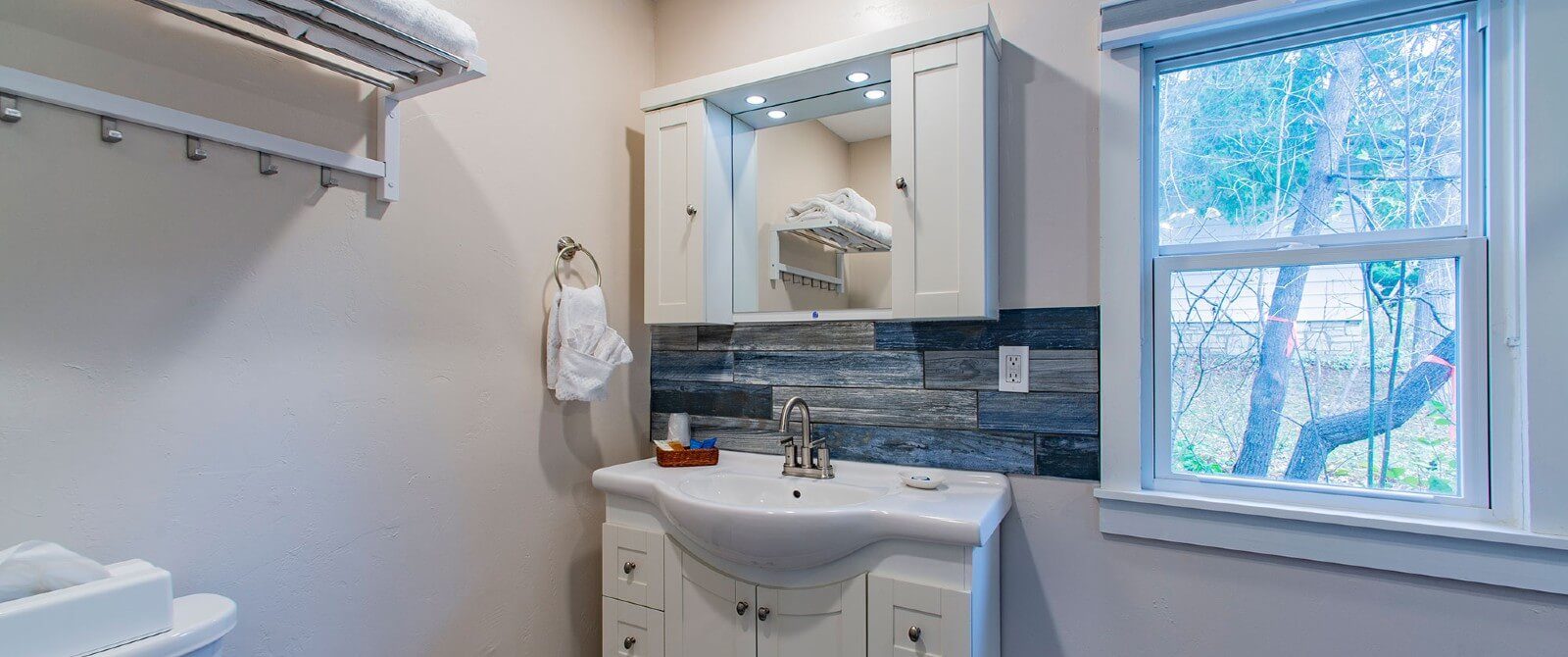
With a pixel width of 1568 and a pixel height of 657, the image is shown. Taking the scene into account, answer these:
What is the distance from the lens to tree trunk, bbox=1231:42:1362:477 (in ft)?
4.52

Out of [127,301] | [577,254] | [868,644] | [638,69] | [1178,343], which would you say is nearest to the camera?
[127,301]

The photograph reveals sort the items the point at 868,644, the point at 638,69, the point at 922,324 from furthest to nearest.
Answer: the point at 638,69 < the point at 922,324 < the point at 868,644

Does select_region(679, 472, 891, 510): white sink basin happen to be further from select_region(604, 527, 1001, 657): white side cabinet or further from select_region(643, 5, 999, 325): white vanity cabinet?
select_region(643, 5, 999, 325): white vanity cabinet

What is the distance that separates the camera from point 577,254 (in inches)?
73.4

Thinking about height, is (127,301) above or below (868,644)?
above

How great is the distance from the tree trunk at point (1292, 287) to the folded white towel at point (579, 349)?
140cm

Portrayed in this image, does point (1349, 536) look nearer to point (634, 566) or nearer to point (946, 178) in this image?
point (946, 178)

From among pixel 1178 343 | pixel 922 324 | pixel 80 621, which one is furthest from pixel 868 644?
pixel 80 621

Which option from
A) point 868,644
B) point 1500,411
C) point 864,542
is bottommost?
point 868,644

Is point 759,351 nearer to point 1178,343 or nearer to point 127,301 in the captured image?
point 1178,343

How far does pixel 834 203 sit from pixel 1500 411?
130 cm

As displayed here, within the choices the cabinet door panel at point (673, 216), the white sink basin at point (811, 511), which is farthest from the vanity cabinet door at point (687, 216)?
the white sink basin at point (811, 511)

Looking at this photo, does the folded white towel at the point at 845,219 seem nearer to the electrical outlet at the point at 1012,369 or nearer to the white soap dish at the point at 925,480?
the electrical outlet at the point at 1012,369

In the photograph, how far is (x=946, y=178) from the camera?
1.55 metres
